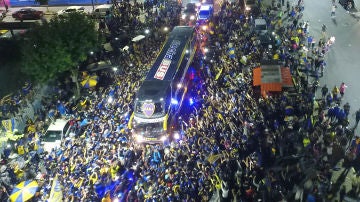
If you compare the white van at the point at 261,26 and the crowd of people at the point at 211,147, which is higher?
the white van at the point at 261,26

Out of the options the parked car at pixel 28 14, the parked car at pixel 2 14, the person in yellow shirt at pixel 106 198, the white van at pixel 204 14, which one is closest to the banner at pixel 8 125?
the person in yellow shirt at pixel 106 198

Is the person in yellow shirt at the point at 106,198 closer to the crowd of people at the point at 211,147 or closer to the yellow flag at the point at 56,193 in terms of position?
the crowd of people at the point at 211,147

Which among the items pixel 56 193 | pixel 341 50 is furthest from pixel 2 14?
pixel 341 50

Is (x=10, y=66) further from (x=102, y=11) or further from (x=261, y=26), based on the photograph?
(x=261, y=26)

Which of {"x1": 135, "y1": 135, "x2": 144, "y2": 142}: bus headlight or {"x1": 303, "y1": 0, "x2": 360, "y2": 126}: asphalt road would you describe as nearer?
{"x1": 135, "y1": 135, "x2": 144, "y2": 142}: bus headlight

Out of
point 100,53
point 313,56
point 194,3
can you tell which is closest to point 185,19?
point 194,3

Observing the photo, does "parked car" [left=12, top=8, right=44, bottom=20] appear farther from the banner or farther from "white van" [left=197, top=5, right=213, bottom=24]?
the banner

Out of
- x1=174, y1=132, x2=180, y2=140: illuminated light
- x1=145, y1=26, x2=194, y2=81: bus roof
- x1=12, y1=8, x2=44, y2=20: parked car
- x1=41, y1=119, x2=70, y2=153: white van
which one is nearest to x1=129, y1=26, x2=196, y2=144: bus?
x1=145, y1=26, x2=194, y2=81: bus roof
